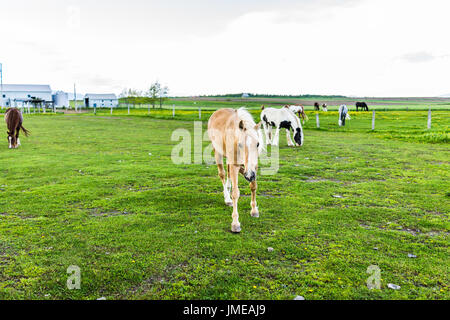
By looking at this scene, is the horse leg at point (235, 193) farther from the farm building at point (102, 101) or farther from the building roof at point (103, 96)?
the building roof at point (103, 96)

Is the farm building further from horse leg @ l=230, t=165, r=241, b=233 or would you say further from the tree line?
horse leg @ l=230, t=165, r=241, b=233

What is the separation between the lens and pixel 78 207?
6.05 m

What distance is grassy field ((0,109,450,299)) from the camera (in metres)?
3.38

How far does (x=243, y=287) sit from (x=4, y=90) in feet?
350

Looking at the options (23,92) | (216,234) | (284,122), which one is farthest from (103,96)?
(216,234)

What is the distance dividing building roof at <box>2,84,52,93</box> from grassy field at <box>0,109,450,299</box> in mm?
96759

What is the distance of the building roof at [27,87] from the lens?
86.4m

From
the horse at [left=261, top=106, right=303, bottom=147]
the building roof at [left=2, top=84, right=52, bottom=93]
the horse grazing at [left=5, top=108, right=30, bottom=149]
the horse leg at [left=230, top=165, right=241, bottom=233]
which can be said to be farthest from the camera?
the building roof at [left=2, top=84, right=52, bottom=93]

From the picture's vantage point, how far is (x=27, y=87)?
290ft

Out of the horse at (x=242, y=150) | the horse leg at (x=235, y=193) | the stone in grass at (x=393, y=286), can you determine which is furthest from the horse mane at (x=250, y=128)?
the stone in grass at (x=393, y=286)

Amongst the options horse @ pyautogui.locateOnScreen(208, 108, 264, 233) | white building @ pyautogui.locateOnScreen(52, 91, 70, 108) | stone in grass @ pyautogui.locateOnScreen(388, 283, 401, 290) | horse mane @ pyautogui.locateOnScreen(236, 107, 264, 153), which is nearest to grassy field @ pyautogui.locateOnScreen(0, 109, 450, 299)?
stone in grass @ pyautogui.locateOnScreen(388, 283, 401, 290)

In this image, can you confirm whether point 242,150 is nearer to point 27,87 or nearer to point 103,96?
point 103,96
